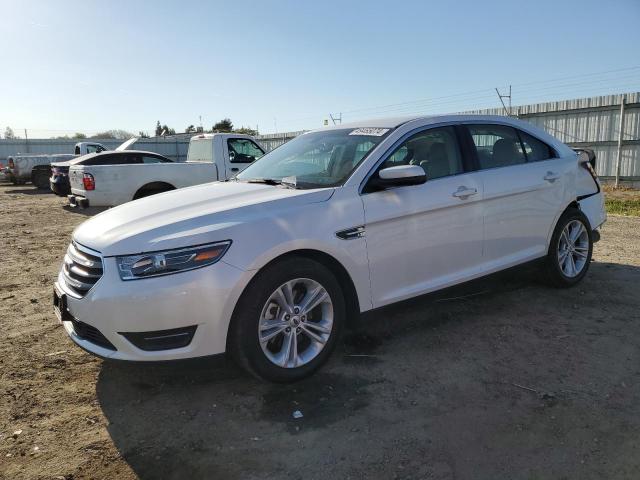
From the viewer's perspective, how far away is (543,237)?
192 inches

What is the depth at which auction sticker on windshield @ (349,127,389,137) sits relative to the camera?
13.2 feet

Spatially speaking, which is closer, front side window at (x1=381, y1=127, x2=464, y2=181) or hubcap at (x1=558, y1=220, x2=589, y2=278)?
front side window at (x1=381, y1=127, x2=464, y2=181)

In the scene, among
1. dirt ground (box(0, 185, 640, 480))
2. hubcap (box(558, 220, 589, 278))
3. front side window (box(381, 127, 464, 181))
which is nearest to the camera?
dirt ground (box(0, 185, 640, 480))

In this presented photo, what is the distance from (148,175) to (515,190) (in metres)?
7.62

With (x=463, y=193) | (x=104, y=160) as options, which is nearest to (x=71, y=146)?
(x=104, y=160)

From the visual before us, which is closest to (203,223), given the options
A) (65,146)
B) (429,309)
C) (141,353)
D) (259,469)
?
(141,353)

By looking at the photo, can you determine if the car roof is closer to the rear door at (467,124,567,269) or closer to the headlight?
the rear door at (467,124,567,269)

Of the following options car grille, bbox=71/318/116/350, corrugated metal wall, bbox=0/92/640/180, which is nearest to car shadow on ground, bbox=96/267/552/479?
car grille, bbox=71/318/116/350

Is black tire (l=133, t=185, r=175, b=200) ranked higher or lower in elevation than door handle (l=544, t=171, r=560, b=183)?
lower

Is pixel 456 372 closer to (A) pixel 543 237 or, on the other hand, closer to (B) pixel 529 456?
(B) pixel 529 456

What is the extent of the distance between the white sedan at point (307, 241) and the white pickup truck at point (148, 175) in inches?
236

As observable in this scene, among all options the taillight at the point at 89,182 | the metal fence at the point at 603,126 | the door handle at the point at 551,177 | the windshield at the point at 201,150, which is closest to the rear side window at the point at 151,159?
the windshield at the point at 201,150

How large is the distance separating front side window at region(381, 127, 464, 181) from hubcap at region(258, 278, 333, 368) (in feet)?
4.02

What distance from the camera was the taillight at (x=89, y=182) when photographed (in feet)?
32.3
